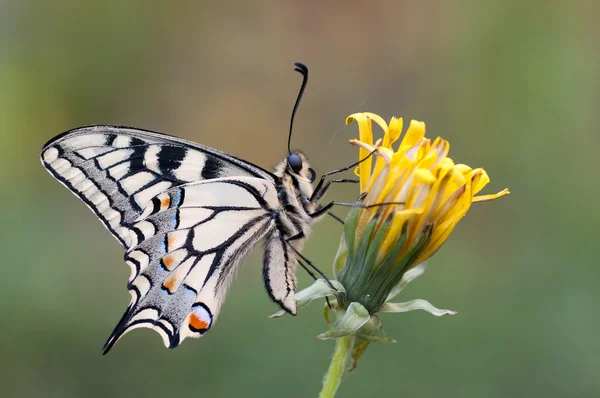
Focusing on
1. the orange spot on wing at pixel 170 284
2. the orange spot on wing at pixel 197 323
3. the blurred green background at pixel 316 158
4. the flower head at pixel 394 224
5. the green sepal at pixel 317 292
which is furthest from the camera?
the blurred green background at pixel 316 158

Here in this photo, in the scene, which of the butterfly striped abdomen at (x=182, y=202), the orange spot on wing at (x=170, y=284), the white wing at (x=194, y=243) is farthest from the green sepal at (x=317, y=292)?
the orange spot on wing at (x=170, y=284)

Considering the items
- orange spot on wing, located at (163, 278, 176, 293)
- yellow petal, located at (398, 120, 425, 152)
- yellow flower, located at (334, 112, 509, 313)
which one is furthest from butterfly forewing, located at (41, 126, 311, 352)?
yellow petal, located at (398, 120, 425, 152)

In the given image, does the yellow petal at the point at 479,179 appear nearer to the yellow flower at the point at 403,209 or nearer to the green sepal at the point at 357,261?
the yellow flower at the point at 403,209

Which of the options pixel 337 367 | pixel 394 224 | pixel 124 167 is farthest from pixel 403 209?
pixel 124 167

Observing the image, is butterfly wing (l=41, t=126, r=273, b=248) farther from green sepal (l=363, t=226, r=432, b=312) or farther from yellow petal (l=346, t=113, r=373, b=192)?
green sepal (l=363, t=226, r=432, b=312)

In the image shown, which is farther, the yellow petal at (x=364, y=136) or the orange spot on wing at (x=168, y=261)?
the orange spot on wing at (x=168, y=261)

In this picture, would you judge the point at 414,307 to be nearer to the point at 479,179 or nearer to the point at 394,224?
the point at 394,224

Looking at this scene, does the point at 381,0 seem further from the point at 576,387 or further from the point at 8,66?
the point at 576,387
